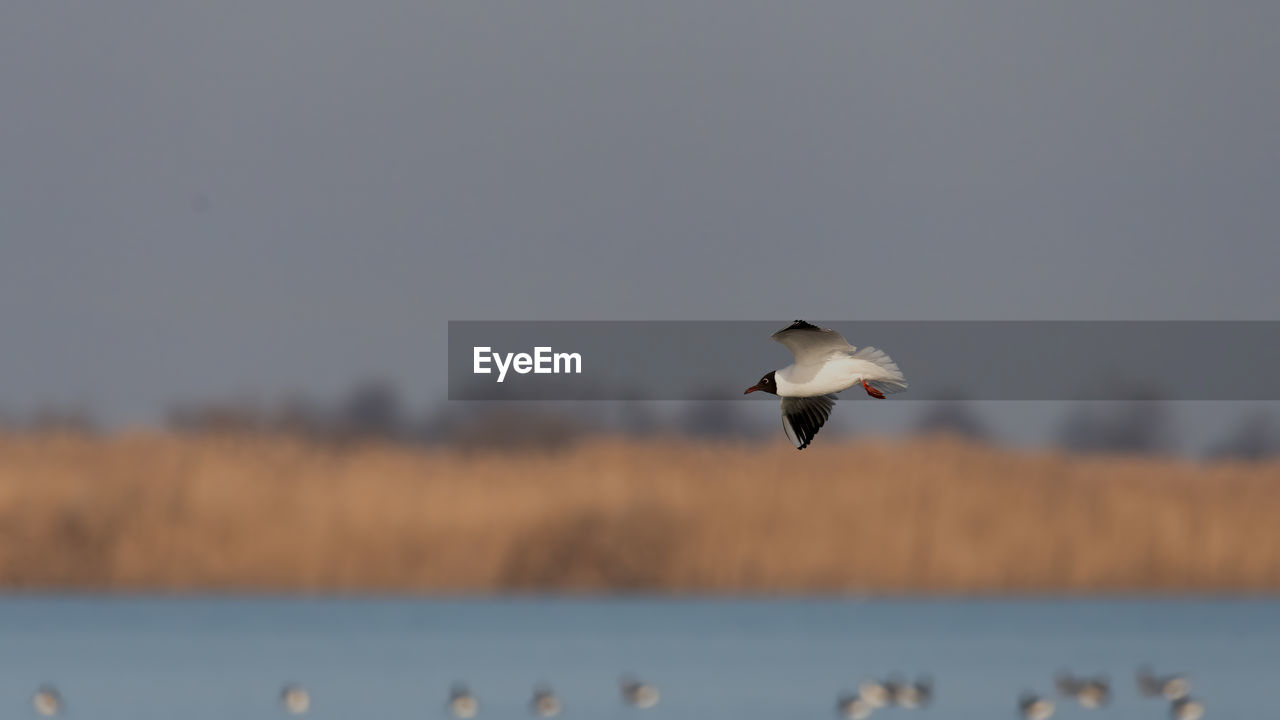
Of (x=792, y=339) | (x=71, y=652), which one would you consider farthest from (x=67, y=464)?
(x=792, y=339)

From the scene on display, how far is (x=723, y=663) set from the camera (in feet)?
59.5

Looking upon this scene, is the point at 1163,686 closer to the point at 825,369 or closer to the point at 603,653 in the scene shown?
the point at 603,653

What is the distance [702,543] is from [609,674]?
1850mm

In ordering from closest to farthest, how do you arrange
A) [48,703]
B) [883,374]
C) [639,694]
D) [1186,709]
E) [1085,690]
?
[883,374] → [1186,709] → [48,703] → [639,694] → [1085,690]

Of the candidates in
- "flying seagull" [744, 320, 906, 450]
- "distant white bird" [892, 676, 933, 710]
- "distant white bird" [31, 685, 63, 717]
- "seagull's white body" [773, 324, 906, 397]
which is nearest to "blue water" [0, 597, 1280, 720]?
"distant white bird" [892, 676, 933, 710]

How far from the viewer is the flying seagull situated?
196 inches

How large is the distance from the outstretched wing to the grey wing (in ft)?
0.92

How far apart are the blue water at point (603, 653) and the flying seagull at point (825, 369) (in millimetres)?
9834

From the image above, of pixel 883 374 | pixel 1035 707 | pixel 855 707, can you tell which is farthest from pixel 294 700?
pixel 883 374

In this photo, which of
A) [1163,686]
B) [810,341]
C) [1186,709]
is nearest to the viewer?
[810,341]

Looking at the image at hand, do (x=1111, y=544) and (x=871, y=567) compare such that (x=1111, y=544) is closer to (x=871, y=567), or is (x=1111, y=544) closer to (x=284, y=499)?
(x=871, y=567)

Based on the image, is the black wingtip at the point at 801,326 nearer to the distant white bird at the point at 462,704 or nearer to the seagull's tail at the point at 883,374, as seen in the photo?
the seagull's tail at the point at 883,374

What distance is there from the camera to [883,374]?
4.96 meters

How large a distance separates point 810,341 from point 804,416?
470 millimetres
